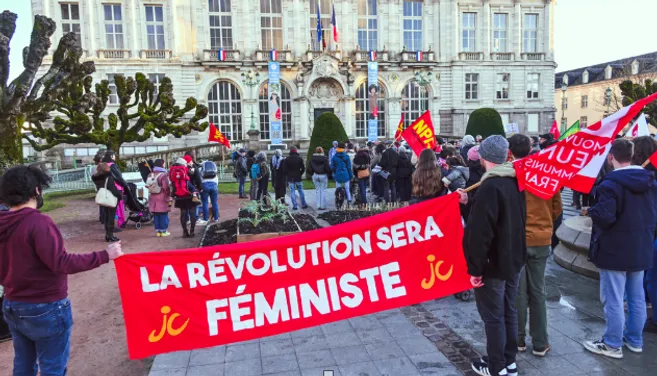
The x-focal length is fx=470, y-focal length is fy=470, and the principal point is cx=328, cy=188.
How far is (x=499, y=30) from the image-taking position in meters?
38.3

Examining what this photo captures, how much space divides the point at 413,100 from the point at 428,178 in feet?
104

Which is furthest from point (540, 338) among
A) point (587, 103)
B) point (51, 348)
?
point (587, 103)

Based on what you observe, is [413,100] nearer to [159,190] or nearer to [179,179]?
[179,179]

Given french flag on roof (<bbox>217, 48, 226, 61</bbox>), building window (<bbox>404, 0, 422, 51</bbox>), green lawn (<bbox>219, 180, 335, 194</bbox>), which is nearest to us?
green lawn (<bbox>219, 180, 335, 194</bbox>)

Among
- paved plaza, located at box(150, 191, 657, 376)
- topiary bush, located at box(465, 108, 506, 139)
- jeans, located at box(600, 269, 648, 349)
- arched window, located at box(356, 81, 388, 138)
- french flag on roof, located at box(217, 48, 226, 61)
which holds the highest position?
french flag on roof, located at box(217, 48, 226, 61)

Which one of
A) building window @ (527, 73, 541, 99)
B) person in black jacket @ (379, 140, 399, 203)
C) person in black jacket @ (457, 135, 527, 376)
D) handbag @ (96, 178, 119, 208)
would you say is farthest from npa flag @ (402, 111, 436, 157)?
building window @ (527, 73, 541, 99)

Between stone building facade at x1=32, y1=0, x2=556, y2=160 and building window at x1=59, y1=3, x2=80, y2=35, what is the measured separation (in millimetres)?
84

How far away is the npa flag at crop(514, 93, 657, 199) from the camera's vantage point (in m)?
4.39

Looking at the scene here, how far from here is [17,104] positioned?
10.9 metres

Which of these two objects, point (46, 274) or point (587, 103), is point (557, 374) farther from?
point (587, 103)

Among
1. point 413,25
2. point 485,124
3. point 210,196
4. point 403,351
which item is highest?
point 413,25

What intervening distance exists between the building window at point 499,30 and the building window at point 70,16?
3124cm

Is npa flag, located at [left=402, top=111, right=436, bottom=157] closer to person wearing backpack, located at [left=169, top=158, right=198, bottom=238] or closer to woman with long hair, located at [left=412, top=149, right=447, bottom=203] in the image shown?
woman with long hair, located at [left=412, top=149, right=447, bottom=203]

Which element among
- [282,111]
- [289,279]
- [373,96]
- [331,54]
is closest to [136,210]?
[289,279]
